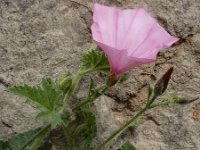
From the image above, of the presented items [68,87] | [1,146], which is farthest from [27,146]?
[68,87]

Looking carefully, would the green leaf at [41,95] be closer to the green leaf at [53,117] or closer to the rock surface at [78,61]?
the green leaf at [53,117]

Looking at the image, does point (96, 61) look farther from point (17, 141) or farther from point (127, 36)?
point (17, 141)

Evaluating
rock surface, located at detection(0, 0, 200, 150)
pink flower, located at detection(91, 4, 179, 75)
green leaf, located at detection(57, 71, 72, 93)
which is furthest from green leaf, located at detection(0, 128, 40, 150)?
pink flower, located at detection(91, 4, 179, 75)

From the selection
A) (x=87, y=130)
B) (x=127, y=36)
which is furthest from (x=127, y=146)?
→ (x=127, y=36)

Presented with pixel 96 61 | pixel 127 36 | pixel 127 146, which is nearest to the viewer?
pixel 127 36

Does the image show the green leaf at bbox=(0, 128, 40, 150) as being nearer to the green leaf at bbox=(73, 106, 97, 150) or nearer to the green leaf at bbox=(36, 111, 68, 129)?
the green leaf at bbox=(73, 106, 97, 150)

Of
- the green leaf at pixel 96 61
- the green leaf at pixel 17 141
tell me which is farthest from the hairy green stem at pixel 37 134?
the green leaf at pixel 96 61
